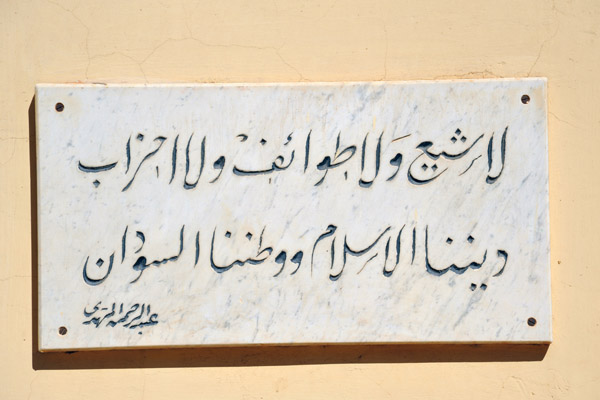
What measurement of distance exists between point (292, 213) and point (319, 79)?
504mm

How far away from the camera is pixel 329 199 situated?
122 inches

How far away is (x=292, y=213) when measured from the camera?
10.2 feet

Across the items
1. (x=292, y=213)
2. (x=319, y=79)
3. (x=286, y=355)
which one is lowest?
(x=286, y=355)

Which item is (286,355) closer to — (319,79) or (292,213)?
(292,213)

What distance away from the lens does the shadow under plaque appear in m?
3.11

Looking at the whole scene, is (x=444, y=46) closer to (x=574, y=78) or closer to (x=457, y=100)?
(x=457, y=100)

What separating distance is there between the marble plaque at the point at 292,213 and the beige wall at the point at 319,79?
0.26 ft

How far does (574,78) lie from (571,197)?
1.43 ft

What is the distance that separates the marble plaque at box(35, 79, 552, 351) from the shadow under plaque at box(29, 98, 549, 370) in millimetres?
58

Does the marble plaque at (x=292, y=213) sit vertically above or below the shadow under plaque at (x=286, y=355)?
above

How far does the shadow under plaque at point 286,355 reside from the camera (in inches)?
122

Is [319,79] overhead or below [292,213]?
overhead

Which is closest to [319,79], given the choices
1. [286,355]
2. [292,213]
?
[292,213]

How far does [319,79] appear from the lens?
10.4 ft
